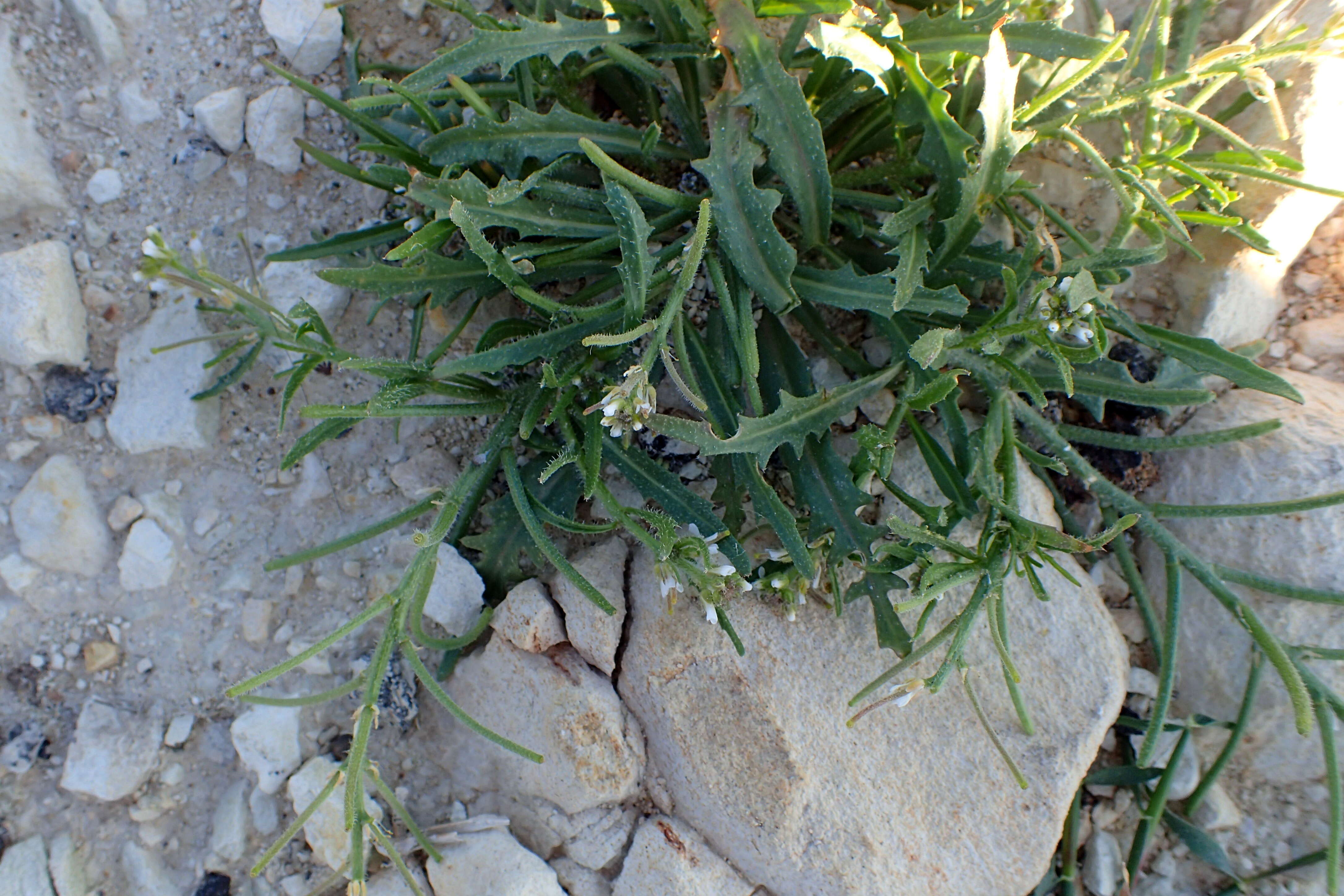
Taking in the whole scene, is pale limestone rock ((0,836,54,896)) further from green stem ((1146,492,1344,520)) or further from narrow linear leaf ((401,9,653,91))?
green stem ((1146,492,1344,520))

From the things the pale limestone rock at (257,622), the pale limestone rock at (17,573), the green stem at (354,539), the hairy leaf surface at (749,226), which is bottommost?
the pale limestone rock at (257,622)

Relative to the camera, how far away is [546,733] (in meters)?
2.04

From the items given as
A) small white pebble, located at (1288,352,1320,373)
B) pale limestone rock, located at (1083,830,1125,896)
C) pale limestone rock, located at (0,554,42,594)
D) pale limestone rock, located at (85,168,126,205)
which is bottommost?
pale limestone rock, located at (1083,830,1125,896)

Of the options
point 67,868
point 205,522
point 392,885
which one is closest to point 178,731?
point 67,868

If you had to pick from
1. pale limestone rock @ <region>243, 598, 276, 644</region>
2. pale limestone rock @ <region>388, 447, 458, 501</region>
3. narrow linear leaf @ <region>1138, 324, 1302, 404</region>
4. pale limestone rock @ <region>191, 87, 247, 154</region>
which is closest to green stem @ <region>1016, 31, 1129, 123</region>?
narrow linear leaf @ <region>1138, 324, 1302, 404</region>

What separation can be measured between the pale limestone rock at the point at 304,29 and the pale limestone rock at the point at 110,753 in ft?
5.59

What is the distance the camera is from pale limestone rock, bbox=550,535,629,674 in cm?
205

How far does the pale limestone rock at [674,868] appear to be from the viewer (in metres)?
1.99

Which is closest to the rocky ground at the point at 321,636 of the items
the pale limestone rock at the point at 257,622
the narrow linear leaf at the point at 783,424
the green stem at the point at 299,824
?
the pale limestone rock at the point at 257,622

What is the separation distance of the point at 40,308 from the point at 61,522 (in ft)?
1.71

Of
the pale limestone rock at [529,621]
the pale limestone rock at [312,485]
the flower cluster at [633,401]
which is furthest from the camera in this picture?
the pale limestone rock at [312,485]

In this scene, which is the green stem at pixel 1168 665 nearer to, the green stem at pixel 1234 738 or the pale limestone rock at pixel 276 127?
the green stem at pixel 1234 738

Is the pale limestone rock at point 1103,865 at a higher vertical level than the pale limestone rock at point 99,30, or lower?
lower

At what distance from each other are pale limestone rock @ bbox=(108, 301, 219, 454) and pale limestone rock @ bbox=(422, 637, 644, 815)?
0.92 m
